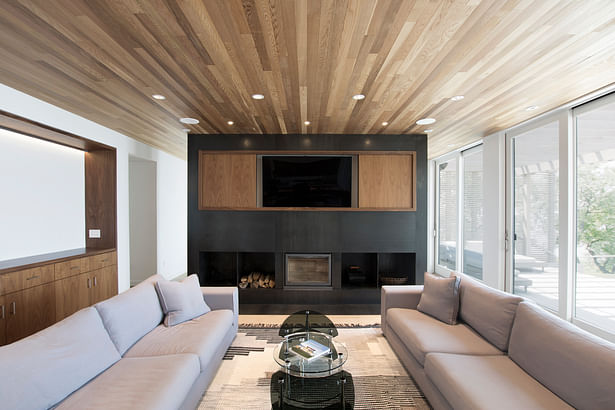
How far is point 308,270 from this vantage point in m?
4.33

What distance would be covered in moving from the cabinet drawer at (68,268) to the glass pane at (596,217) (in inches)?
224

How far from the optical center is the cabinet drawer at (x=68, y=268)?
307cm

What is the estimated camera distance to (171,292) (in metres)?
2.57

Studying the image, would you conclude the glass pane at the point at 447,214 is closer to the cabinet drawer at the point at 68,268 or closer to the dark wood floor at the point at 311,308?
the dark wood floor at the point at 311,308

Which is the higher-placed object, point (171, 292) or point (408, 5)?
point (408, 5)

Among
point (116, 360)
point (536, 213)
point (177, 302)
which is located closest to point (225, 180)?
point (177, 302)

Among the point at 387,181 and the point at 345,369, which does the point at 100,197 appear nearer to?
the point at 345,369

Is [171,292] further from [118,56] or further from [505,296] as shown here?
[505,296]

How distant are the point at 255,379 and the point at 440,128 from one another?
3770mm

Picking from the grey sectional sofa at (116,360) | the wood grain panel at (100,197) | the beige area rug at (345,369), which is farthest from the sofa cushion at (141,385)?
the wood grain panel at (100,197)

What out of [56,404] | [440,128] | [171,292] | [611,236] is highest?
[440,128]

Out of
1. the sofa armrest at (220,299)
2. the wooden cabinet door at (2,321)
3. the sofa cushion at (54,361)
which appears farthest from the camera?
the sofa armrest at (220,299)

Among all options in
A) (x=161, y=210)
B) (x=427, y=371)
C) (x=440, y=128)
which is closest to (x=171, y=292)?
(x=427, y=371)

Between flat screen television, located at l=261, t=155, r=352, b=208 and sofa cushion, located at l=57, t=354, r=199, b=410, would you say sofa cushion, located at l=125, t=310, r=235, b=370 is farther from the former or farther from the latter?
flat screen television, located at l=261, t=155, r=352, b=208
